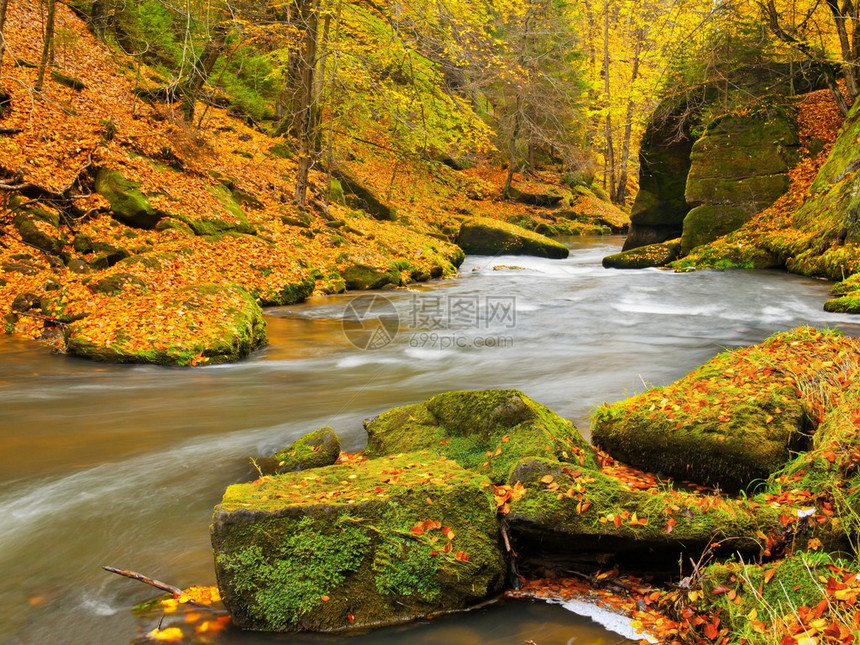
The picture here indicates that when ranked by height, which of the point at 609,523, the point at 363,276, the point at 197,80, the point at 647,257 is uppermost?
the point at 197,80

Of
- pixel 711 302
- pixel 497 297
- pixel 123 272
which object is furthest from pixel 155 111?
pixel 711 302

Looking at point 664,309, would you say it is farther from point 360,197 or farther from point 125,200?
point 360,197

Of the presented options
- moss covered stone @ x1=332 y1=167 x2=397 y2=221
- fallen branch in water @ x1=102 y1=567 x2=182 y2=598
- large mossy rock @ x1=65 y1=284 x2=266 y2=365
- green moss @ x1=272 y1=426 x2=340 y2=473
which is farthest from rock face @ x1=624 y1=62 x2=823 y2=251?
fallen branch in water @ x1=102 y1=567 x2=182 y2=598

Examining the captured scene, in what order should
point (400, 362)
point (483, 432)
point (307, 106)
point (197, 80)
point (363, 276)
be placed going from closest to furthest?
point (483, 432) < point (400, 362) < point (363, 276) < point (307, 106) < point (197, 80)

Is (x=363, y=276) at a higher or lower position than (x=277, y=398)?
higher

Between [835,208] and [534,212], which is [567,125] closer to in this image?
[534,212]

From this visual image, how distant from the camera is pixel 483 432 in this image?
4254 millimetres

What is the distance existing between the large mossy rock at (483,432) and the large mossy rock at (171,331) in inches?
156

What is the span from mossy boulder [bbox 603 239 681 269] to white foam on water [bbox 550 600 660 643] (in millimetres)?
14875

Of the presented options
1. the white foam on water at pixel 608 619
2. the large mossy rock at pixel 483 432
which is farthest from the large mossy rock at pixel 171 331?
the white foam on water at pixel 608 619

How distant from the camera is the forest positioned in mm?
2945

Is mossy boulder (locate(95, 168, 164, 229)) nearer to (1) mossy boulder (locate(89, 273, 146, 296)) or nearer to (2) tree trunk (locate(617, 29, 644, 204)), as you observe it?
(1) mossy boulder (locate(89, 273, 146, 296))

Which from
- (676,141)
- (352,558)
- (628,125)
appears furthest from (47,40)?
(628,125)

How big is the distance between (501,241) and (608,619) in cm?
1848
